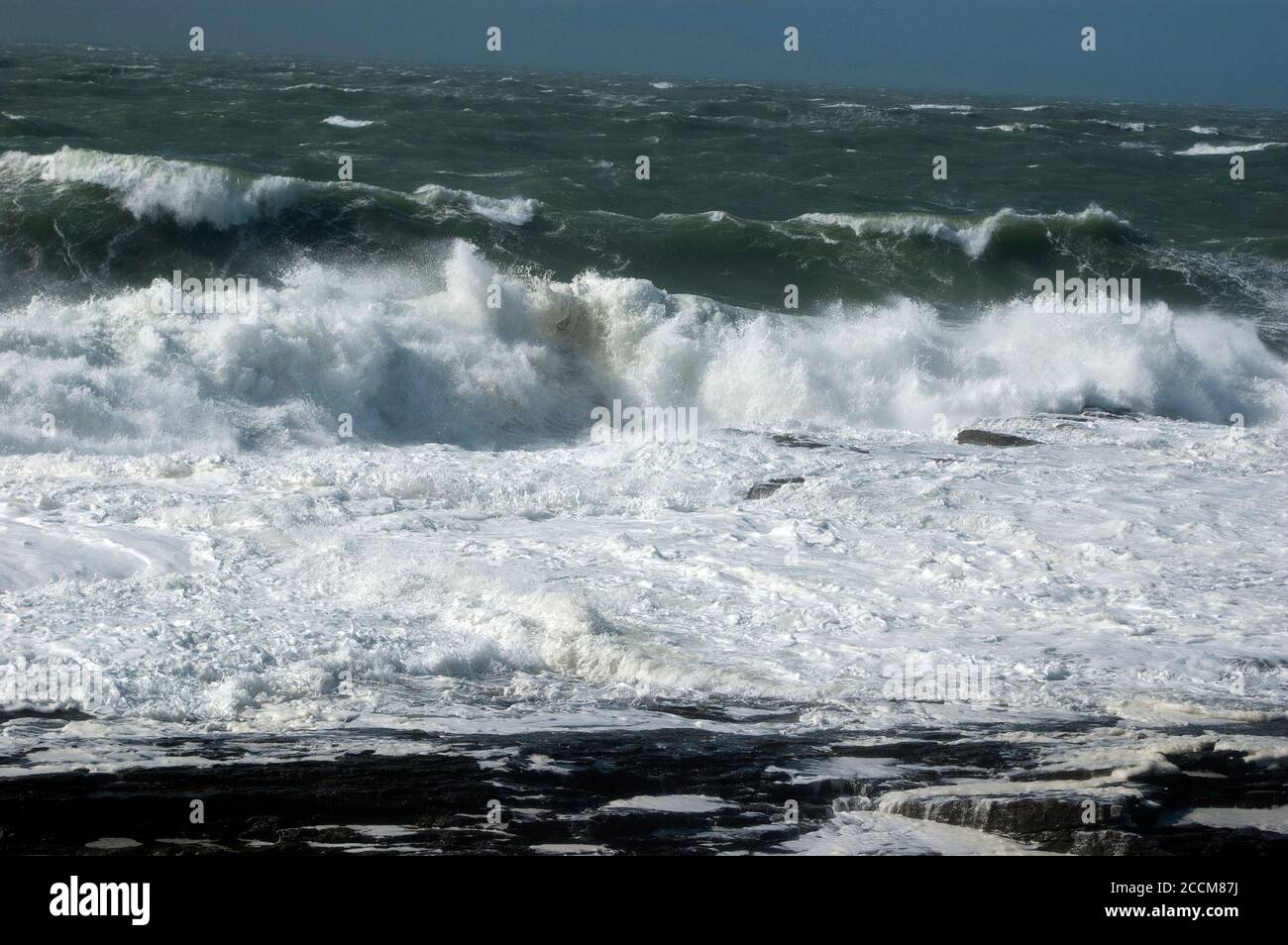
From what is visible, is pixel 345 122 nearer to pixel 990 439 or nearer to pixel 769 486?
pixel 990 439

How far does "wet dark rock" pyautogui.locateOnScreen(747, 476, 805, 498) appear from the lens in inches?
435

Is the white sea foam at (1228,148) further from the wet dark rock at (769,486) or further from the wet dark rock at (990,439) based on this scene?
the wet dark rock at (769,486)

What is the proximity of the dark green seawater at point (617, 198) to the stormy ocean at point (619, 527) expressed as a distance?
0.46ft

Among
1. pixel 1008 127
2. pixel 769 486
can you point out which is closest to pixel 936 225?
pixel 769 486

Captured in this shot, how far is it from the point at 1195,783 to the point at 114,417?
10.1 m

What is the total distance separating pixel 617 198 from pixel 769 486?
1555cm

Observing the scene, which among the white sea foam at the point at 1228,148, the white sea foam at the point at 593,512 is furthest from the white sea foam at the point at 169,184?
the white sea foam at the point at 1228,148

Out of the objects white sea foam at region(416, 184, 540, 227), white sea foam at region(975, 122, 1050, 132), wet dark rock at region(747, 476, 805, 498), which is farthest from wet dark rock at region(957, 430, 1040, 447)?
white sea foam at region(975, 122, 1050, 132)

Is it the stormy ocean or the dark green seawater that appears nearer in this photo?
the stormy ocean

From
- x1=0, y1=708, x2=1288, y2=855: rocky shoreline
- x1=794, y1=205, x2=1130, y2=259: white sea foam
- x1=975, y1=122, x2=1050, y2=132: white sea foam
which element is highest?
x1=975, y1=122, x2=1050, y2=132: white sea foam

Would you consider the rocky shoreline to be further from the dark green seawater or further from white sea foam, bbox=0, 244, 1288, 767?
the dark green seawater

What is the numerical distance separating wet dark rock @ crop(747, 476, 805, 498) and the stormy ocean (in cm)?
6

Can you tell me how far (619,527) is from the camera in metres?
10.2

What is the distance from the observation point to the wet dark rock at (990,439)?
13227 mm
